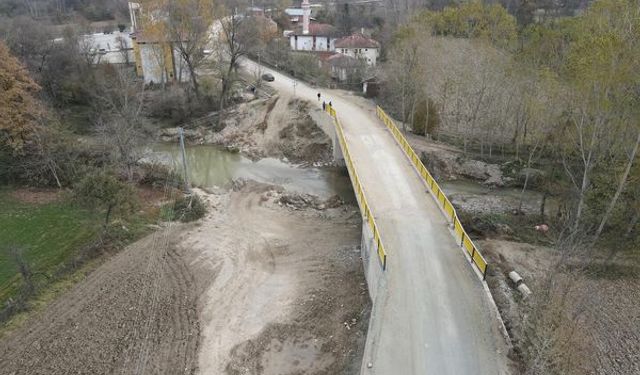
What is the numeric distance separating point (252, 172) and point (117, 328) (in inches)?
705

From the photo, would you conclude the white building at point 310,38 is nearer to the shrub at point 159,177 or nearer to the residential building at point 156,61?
the residential building at point 156,61

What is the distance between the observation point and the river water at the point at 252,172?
3125cm

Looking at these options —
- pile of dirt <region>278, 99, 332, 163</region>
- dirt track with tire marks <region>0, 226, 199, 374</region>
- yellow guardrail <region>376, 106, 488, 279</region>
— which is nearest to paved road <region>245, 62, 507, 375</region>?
yellow guardrail <region>376, 106, 488, 279</region>

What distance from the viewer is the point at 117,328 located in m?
17.3

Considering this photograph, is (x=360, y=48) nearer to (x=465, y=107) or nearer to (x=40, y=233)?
(x=465, y=107)

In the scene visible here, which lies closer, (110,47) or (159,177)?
(159,177)

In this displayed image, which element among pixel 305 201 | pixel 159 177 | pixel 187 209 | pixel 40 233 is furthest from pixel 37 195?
pixel 305 201

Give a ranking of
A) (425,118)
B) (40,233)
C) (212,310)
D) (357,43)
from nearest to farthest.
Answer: (212,310) → (40,233) → (425,118) → (357,43)

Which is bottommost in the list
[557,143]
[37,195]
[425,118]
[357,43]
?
[37,195]

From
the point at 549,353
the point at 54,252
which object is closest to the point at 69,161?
the point at 54,252

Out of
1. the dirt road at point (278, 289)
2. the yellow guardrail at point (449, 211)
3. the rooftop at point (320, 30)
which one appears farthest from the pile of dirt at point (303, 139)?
the rooftop at point (320, 30)

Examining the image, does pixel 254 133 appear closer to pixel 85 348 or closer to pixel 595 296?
pixel 85 348

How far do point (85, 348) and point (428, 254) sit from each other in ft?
43.9

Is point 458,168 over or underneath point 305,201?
over
